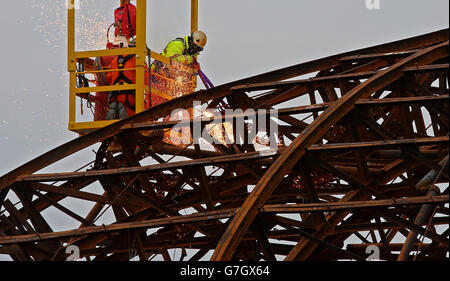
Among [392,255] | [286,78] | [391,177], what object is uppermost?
[286,78]

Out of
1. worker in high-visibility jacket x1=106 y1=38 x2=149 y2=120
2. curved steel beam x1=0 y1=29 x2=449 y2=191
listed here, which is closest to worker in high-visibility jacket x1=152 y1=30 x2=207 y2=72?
worker in high-visibility jacket x1=106 y1=38 x2=149 y2=120

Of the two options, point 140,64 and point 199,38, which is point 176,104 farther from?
point 199,38

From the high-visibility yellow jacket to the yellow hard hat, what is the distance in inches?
8.6

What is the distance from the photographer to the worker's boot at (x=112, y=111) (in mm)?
30641

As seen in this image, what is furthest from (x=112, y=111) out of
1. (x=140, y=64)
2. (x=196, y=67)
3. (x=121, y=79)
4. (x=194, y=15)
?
(x=194, y=15)

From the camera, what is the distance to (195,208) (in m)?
33.7

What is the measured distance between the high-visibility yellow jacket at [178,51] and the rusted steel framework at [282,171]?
233 cm

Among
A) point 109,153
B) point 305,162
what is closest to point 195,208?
point 109,153

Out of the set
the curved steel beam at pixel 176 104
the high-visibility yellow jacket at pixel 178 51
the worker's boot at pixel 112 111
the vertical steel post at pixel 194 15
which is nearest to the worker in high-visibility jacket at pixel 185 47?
the high-visibility yellow jacket at pixel 178 51

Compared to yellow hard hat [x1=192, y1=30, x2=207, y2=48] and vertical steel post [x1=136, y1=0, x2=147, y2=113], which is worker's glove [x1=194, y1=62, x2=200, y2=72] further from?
vertical steel post [x1=136, y1=0, x2=147, y2=113]

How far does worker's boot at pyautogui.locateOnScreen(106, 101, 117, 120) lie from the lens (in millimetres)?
30641
